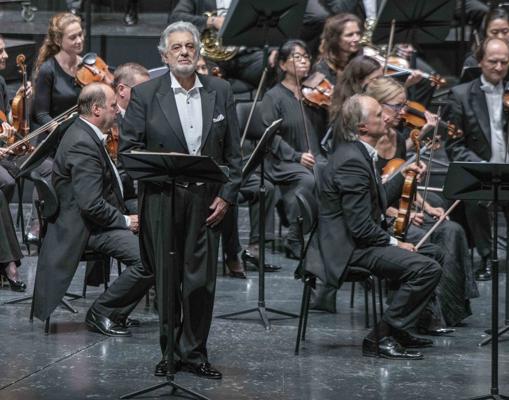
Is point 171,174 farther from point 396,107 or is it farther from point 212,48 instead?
point 212,48

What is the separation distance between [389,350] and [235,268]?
206cm

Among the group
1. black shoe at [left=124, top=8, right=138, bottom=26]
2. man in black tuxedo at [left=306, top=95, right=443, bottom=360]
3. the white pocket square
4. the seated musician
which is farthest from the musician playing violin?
black shoe at [left=124, top=8, right=138, bottom=26]

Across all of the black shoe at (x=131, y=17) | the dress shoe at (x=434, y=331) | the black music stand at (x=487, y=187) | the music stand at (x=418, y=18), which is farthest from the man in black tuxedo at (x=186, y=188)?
the black shoe at (x=131, y=17)

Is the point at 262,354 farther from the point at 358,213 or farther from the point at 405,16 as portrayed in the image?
the point at 405,16

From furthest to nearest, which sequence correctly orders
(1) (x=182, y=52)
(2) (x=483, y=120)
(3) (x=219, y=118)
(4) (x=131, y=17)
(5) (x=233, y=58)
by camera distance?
(4) (x=131, y=17)
(5) (x=233, y=58)
(2) (x=483, y=120)
(3) (x=219, y=118)
(1) (x=182, y=52)

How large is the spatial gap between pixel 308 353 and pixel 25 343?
1416mm

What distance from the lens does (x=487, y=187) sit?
4.88 metres

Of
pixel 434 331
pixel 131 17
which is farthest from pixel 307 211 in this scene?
pixel 131 17

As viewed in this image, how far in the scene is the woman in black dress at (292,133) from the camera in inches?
309

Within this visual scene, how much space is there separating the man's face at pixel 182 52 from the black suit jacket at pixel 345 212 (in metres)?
0.97

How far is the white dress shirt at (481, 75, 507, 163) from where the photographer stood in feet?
25.2

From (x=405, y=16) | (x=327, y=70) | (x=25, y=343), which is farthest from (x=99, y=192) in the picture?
(x=405, y=16)

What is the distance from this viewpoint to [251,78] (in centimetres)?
895

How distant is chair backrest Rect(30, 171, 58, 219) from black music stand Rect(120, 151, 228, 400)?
48.0 inches
